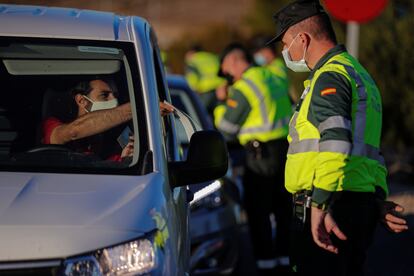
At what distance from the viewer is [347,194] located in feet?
17.2

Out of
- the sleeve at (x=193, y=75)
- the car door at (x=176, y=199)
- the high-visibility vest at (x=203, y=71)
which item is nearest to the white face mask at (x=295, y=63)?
the car door at (x=176, y=199)

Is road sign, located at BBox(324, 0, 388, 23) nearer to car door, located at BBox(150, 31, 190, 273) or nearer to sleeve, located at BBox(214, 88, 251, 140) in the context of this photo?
sleeve, located at BBox(214, 88, 251, 140)

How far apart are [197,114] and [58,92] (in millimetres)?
4062

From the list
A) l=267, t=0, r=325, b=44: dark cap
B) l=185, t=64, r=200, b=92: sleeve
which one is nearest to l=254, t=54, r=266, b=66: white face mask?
l=185, t=64, r=200, b=92: sleeve

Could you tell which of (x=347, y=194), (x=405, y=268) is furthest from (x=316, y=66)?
(x=405, y=268)

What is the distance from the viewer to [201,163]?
5.02m

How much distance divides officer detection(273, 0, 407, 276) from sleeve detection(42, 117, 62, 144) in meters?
1.13

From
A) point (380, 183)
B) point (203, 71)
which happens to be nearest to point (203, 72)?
point (203, 71)

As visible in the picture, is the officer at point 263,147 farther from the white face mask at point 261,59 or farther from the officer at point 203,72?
the officer at point 203,72

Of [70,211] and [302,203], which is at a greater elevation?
[70,211]

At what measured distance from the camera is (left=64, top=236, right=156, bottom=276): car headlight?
4.15 metres

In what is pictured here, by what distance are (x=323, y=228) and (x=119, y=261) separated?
116 cm

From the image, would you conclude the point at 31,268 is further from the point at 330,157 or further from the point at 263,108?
the point at 263,108

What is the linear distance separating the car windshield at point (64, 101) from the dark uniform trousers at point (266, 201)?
4.10m
